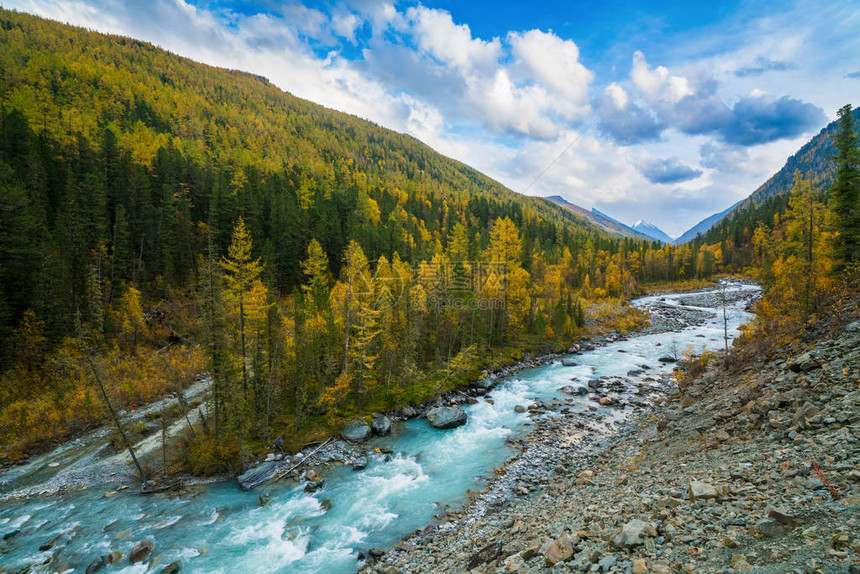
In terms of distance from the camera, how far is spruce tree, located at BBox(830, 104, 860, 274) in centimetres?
2334

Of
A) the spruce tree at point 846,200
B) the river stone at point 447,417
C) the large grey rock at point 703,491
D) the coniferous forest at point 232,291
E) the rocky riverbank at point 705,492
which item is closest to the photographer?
the rocky riverbank at point 705,492

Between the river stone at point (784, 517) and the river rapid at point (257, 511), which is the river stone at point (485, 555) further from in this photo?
the river stone at point (784, 517)

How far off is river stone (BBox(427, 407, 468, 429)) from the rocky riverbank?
270 inches

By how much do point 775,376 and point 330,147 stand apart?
6701 inches

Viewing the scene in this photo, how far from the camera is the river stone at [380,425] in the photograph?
84.4ft

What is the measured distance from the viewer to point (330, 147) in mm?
157750

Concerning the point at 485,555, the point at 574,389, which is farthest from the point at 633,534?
the point at 574,389

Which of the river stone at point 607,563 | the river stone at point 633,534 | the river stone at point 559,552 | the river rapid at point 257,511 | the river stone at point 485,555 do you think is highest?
the river stone at point 633,534

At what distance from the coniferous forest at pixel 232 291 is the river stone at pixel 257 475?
155 centimetres

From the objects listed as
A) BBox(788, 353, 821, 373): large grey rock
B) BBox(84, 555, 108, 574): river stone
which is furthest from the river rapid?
BBox(788, 353, 821, 373): large grey rock

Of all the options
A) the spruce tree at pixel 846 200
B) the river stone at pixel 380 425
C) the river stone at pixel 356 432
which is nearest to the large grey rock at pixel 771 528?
the river stone at pixel 356 432

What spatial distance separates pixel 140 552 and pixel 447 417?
746 inches

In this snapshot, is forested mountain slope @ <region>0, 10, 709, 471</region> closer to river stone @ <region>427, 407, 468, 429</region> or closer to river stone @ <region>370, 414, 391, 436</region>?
river stone @ <region>370, 414, 391, 436</region>

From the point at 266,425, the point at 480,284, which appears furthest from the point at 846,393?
the point at 480,284
